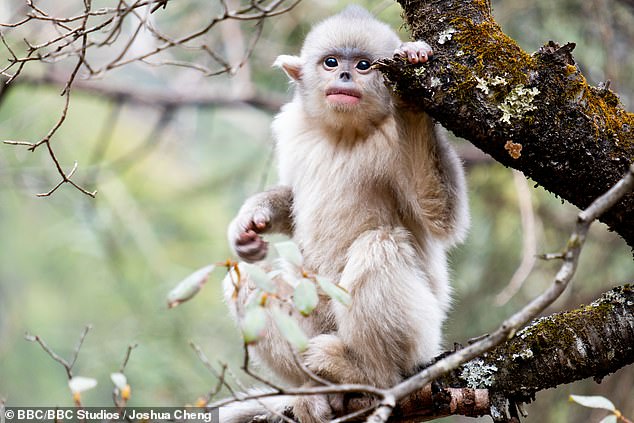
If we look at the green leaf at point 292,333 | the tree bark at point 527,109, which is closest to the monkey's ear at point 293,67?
the tree bark at point 527,109

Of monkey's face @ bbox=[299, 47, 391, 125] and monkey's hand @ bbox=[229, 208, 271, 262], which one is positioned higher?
monkey's face @ bbox=[299, 47, 391, 125]

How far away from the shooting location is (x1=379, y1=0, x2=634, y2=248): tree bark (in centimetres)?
322

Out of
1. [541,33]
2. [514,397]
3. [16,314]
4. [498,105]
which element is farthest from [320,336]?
[16,314]

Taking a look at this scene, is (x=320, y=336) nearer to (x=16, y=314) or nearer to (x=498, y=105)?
(x=498, y=105)

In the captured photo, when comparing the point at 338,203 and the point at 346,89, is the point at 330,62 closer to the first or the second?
the point at 346,89

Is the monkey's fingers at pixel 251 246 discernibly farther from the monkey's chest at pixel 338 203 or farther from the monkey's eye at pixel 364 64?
the monkey's eye at pixel 364 64

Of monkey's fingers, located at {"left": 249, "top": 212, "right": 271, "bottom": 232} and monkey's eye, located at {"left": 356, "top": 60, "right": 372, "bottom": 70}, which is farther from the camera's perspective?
monkey's fingers, located at {"left": 249, "top": 212, "right": 271, "bottom": 232}

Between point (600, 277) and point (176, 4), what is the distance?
18.1 ft

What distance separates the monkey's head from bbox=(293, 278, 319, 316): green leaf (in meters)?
1.75

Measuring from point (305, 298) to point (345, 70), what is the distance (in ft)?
6.86

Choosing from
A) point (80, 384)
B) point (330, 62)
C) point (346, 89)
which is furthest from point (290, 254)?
point (330, 62)

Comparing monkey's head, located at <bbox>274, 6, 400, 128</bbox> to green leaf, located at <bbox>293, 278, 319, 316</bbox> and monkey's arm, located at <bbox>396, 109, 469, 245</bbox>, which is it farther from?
green leaf, located at <bbox>293, 278, 319, 316</bbox>

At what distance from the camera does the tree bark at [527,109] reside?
322cm

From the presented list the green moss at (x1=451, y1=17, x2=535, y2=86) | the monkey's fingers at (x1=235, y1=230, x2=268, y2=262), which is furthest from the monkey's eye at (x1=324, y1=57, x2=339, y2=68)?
the green moss at (x1=451, y1=17, x2=535, y2=86)
